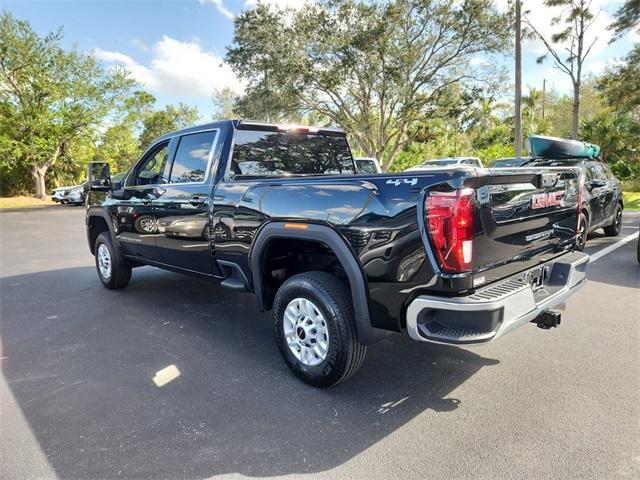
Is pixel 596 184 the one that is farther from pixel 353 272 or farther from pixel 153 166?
pixel 153 166

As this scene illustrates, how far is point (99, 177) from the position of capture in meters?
5.44

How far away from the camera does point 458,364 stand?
137 inches

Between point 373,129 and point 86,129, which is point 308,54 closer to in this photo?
point 373,129

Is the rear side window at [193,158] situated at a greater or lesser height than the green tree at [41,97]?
lesser

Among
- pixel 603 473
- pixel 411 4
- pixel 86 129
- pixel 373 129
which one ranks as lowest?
pixel 603 473

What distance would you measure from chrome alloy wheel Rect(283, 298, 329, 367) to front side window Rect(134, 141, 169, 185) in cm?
241

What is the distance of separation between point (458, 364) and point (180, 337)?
252 centimetres

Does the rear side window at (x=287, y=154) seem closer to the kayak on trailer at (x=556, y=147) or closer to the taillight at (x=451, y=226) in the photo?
the taillight at (x=451, y=226)

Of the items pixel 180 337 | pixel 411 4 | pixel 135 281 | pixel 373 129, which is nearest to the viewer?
pixel 180 337

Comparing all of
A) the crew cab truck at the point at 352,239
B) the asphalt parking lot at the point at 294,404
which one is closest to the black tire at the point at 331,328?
the crew cab truck at the point at 352,239

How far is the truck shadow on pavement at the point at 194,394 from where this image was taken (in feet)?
7.95

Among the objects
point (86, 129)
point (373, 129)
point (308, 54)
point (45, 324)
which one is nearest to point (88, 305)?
point (45, 324)

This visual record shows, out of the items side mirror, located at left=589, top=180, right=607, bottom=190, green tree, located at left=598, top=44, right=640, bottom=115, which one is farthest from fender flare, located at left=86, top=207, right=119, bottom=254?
green tree, located at left=598, top=44, right=640, bottom=115

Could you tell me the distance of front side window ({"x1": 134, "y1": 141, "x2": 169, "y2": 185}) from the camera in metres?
4.77
